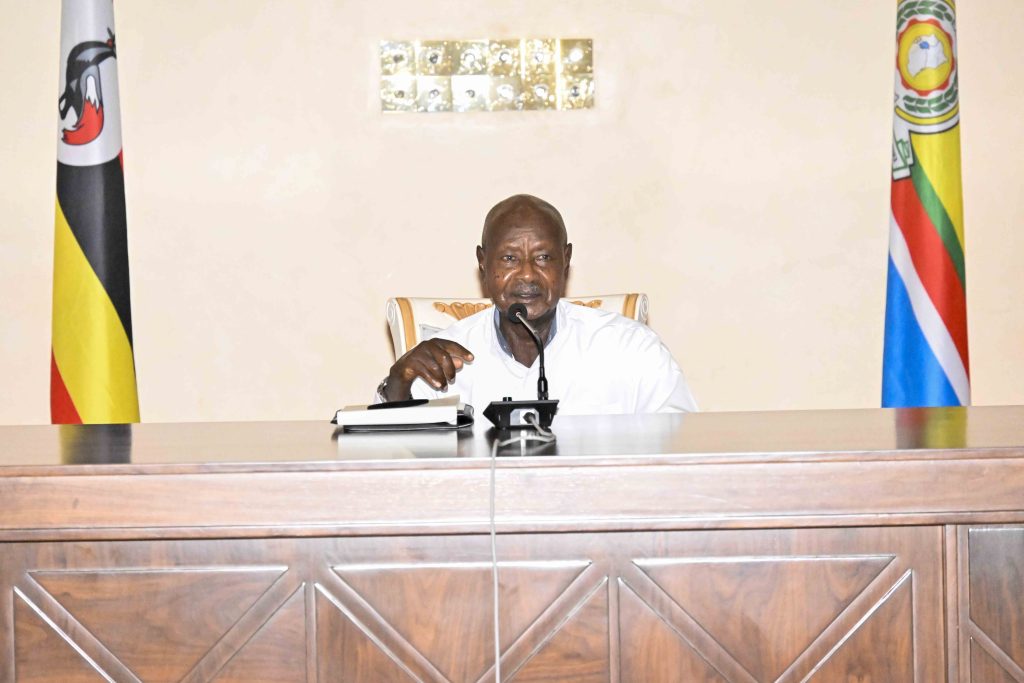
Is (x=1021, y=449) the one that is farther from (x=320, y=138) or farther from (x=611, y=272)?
(x=320, y=138)

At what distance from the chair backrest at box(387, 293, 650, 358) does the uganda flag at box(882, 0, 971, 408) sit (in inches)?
38.9

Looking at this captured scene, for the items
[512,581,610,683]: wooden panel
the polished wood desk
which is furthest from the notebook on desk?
[512,581,610,683]: wooden panel

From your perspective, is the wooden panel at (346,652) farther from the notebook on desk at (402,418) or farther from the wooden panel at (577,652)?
the notebook on desk at (402,418)

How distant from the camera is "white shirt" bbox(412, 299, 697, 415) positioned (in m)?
2.28

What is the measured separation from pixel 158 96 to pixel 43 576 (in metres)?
2.43

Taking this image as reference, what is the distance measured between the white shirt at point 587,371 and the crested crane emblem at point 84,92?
4.48 ft

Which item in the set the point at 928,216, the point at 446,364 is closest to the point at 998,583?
the point at 446,364

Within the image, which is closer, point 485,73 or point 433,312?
point 433,312

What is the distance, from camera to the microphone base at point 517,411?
156cm

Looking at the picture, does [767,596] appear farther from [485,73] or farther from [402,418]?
[485,73]

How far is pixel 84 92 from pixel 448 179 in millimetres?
1136

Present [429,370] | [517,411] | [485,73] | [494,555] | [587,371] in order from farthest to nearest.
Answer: [485,73] < [587,371] < [429,370] < [517,411] < [494,555]

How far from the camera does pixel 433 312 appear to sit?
2.60 m

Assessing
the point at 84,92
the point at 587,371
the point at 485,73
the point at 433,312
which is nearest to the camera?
the point at 587,371
